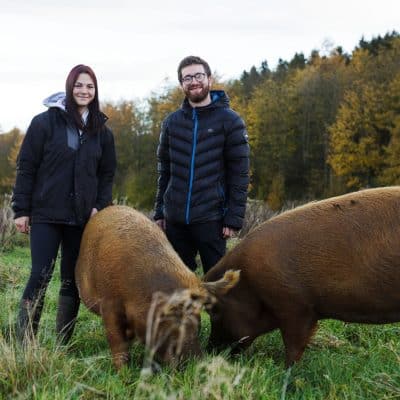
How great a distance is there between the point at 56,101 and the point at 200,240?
1.68 meters

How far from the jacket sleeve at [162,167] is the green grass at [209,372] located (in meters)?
1.21

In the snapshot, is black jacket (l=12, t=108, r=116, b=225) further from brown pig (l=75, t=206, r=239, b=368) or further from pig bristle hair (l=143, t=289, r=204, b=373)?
pig bristle hair (l=143, t=289, r=204, b=373)

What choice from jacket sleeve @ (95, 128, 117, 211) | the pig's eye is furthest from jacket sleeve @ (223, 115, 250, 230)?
jacket sleeve @ (95, 128, 117, 211)

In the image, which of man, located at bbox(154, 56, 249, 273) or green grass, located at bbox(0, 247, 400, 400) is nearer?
green grass, located at bbox(0, 247, 400, 400)

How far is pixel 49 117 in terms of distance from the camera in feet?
14.8

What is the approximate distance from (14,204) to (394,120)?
31095mm

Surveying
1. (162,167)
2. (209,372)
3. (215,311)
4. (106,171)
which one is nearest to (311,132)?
(162,167)

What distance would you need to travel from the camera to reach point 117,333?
12.7ft

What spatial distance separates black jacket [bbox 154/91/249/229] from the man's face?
12 centimetres

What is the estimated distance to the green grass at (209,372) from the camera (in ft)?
10.0

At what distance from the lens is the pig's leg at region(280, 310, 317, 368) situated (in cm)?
413

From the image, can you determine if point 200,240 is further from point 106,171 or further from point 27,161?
point 27,161

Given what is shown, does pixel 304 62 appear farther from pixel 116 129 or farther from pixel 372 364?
pixel 372 364

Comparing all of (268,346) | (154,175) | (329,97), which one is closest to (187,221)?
(268,346)
